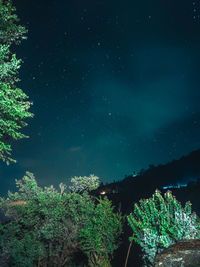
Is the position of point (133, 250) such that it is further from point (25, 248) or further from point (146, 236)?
point (25, 248)

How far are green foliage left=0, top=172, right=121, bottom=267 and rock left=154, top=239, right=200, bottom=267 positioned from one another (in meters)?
4.77

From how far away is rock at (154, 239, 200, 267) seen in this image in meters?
2.61

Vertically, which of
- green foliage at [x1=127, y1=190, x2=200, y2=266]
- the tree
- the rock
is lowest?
the rock

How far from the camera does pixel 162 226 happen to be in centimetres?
448

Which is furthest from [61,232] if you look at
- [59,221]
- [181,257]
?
[181,257]

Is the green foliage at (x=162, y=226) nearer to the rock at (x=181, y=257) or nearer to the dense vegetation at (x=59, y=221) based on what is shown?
the dense vegetation at (x=59, y=221)

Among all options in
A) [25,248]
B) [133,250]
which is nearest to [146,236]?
[133,250]

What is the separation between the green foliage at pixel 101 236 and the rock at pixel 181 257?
15.5ft

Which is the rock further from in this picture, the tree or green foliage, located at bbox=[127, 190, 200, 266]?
the tree

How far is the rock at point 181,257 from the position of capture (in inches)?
103

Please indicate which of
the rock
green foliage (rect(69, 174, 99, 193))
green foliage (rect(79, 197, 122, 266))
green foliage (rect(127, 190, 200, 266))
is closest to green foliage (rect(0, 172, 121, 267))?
green foliage (rect(79, 197, 122, 266))

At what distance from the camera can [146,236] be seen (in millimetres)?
4543

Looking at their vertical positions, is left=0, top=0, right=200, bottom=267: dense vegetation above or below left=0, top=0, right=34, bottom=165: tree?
below

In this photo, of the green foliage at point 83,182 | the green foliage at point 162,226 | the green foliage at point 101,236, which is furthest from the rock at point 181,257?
the green foliage at point 83,182
